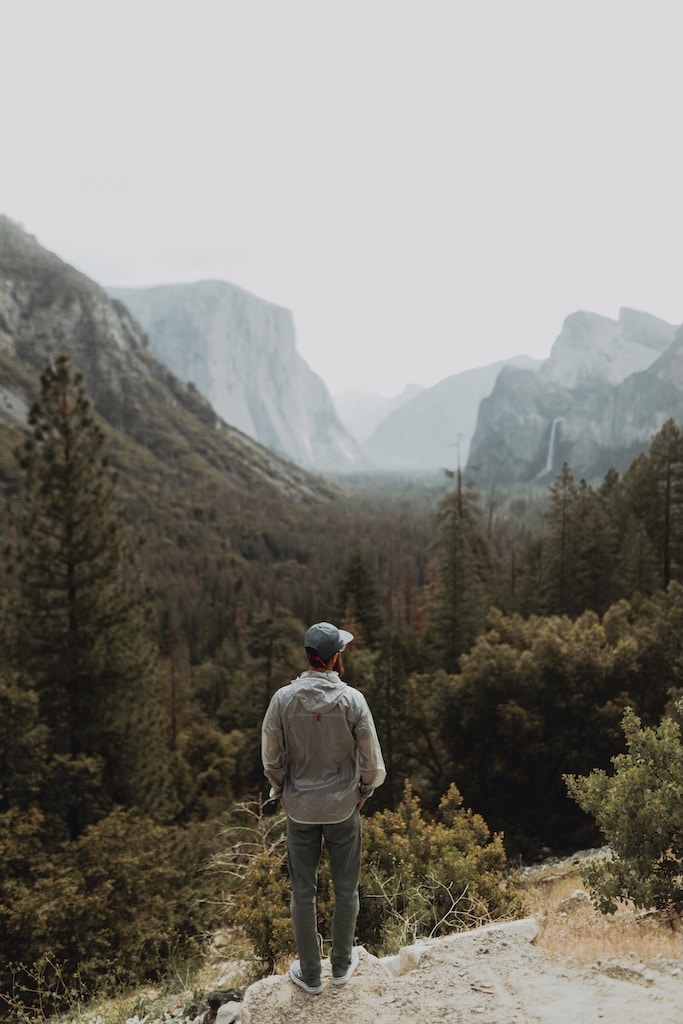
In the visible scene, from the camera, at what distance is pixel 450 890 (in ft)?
27.0

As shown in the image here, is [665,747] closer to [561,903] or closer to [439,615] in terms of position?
[561,903]

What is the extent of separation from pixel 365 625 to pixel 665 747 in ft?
117

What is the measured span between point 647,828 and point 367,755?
430 cm

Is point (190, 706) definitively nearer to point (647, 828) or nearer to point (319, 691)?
point (647, 828)

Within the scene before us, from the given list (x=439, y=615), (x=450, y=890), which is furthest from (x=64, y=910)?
(x=439, y=615)

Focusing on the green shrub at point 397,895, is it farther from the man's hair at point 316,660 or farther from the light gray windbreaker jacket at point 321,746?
the man's hair at point 316,660

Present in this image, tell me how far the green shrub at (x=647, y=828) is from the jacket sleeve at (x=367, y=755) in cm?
396

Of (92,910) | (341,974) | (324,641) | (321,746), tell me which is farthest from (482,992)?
(92,910)

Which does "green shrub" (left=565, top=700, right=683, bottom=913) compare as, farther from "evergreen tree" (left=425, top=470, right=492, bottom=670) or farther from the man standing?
"evergreen tree" (left=425, top=470, right=492, bottom=670)

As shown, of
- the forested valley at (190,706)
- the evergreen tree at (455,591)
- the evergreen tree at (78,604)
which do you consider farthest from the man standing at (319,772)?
the evergreen tree at (455,591)

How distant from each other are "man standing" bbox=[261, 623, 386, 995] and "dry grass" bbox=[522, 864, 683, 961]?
224 cm

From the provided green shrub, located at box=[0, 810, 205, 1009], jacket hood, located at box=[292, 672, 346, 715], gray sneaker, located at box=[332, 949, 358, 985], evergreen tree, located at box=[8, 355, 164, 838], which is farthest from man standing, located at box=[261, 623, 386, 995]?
evergreen tree, located at box=[8, 355, 164, 838]

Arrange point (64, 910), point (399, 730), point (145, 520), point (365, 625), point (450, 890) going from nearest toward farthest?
point (450, 890) < point (64, 910) < point (399, 730) < point (365, 625) < point (145, 520)

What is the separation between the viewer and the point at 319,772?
4.66m
